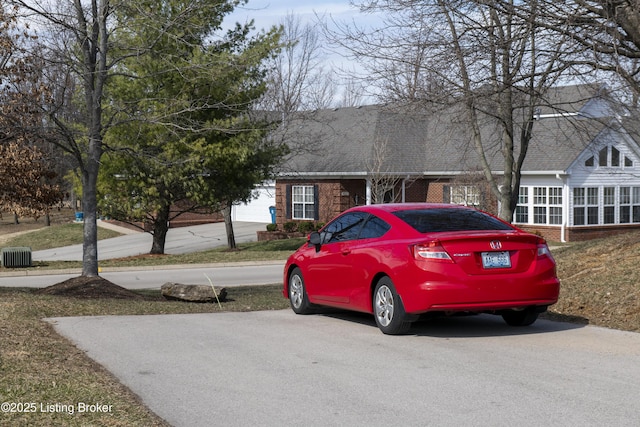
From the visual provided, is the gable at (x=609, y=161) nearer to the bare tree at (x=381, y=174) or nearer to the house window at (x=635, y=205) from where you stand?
the house window at (x=635, y=205)

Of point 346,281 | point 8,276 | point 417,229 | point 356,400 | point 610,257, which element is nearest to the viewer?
point 356,400

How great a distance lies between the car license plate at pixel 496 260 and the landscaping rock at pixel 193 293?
5529 mm

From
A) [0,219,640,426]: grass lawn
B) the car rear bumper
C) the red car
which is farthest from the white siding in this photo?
the car rear bumper

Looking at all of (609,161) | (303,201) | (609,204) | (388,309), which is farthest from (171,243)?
(388,309)

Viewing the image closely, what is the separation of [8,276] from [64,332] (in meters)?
14.9

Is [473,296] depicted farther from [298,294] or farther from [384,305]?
[298,294]

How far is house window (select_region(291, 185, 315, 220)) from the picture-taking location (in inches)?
1667

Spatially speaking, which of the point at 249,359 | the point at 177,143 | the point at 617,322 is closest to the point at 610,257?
the point at 617,322

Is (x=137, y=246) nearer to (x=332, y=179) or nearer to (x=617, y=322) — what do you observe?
(x=332, y=179)

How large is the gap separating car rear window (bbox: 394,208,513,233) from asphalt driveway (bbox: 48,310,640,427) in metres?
1.22

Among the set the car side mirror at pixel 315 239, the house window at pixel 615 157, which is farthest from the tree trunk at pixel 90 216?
the house window at pixel 615 157

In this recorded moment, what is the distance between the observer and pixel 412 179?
39.8 metres

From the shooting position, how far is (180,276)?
73.2 ft

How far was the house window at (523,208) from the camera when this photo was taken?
36719 millimetres
